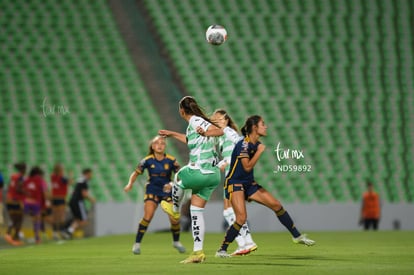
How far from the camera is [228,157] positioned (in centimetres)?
1302

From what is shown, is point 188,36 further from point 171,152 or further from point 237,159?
point 237,159

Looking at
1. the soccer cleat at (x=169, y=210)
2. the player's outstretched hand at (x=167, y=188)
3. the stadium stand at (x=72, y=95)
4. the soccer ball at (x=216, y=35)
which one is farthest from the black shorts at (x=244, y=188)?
the stadium stand at (x=72, y=95)

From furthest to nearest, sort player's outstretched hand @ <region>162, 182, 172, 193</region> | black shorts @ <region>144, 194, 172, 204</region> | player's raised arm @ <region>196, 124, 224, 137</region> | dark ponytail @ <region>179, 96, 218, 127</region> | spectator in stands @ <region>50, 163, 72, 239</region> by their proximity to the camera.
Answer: spectator in stands @ <region>50, 163, 72, 239</region>
black shorts @ <region>144, 194, 172, 204</region>
player's outstretched hand @ <region>162, 182, 172, 193</region>
dark ponytail @ <region>179, 96, 218, 127</region>
player's raised arm @ <region>196, 124, 224, 137</region>

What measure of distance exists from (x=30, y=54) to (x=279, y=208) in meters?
18.9

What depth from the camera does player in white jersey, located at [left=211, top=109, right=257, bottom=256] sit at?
451 inches

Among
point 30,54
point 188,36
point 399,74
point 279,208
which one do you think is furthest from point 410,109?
point 279,208

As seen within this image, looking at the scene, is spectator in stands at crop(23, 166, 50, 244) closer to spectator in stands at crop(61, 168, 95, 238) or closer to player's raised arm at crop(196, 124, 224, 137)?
spectator in stands at crop(61, 168, 95, 238)

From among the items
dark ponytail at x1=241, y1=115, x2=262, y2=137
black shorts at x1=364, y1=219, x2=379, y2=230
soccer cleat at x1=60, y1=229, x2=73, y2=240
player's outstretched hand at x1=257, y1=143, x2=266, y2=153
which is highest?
dark ponytail at x1=241, y1=115, x2=262, y2=137

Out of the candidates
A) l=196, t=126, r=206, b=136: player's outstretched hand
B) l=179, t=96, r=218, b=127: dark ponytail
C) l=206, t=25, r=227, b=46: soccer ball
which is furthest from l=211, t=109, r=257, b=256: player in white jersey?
l=206, t=25, r=227, b=46: soccer ball

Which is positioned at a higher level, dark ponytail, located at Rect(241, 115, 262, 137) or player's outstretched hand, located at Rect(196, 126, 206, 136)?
dark ponytail, located at Rect(241, 115, 262, 137)

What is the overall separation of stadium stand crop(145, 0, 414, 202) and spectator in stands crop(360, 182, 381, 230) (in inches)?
77.9

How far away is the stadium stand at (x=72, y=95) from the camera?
25938 millimetres

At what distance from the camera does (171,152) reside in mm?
25844

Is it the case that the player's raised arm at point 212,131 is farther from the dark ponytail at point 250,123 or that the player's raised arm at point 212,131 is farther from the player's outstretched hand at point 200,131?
the dark ponytail at point 250,123
